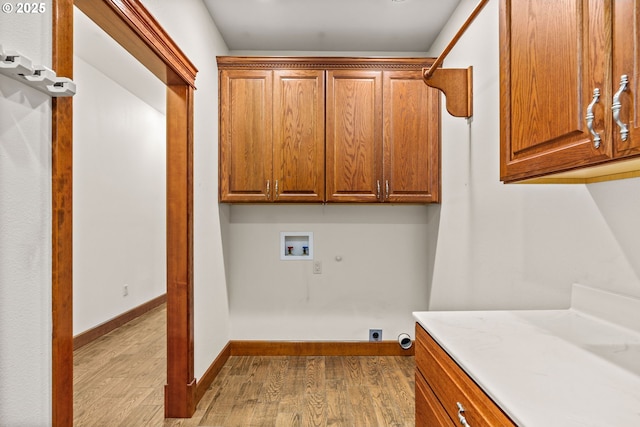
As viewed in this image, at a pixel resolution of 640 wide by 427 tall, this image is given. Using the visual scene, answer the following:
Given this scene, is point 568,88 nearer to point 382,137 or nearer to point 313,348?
point 382,137

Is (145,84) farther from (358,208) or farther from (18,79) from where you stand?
(18,79)

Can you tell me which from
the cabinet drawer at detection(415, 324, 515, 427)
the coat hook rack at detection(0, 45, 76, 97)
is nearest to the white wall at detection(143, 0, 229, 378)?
the coat hook rack at detection(0, 45, 76, 97)

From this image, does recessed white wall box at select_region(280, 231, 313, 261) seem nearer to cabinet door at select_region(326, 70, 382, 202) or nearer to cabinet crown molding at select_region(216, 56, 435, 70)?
cabinet door at select_region(326, 70, 382, 202)

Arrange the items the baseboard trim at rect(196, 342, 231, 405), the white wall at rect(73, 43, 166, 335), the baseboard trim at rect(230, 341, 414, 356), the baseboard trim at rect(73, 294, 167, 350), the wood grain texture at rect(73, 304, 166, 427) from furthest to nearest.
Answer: the white wall at rect(73, 43, 166, 335) < the baseboard trim at rect(73, 294, 167, 350) < the baseboard trim at rect(230, 341, 414, 356) < the baseboard trim at rect(196, 342, 231, 405) < the wood grain texture at rect(73, 304, 166, 427)

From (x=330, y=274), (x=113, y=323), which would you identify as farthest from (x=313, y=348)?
(x=113, y=323)

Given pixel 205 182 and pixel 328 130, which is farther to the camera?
pixel 328 130

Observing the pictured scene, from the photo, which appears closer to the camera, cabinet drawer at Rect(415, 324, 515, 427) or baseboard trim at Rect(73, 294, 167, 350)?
cabinet drawer at Rect(415, 324, 515, 427)

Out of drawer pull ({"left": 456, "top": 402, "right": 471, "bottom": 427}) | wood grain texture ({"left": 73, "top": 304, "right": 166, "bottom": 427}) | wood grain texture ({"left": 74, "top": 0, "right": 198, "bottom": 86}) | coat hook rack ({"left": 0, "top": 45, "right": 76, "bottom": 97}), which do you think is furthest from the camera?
wood grain texture ({"left": 73, "top": 304, "right": 166, "bottom": 427})

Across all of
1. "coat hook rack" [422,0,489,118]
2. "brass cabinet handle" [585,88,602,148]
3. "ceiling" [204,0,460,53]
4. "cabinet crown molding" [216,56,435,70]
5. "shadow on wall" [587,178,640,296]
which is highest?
"ceiling" [204,0,460,53]

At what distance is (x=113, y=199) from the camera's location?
407cm

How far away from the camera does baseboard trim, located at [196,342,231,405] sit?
242cm

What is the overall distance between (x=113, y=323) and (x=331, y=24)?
3612 millimetres

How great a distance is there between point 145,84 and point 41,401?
383 cm

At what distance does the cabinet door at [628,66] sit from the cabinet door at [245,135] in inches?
91.3
